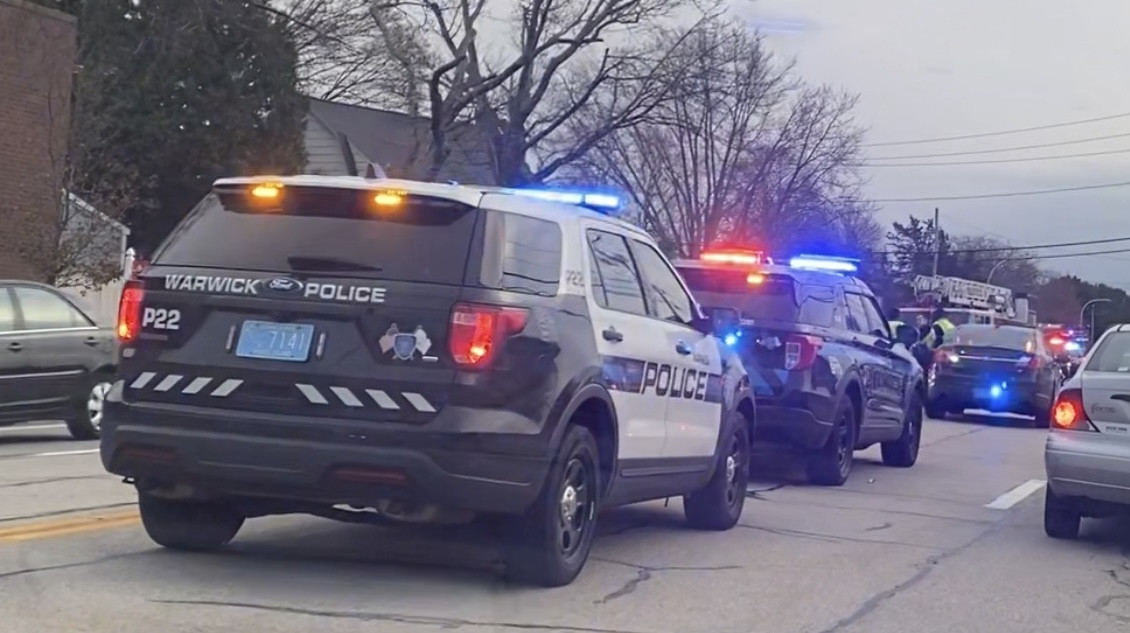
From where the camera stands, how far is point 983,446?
63.9ft

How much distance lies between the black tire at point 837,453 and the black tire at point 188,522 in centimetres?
621

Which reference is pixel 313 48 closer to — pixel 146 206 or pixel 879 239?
pixel 146 206

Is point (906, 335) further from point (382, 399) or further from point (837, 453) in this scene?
point (382, 399)

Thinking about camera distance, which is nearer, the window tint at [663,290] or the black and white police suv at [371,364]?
the black and white police suv at [371,364]

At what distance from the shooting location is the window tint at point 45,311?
46.1ft

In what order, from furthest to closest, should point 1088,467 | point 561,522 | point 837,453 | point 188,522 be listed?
point 837,453 < point 1088,467 < point 188,522 < point 561,522

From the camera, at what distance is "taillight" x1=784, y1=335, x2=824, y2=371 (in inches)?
491

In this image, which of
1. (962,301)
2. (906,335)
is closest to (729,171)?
(962,301)

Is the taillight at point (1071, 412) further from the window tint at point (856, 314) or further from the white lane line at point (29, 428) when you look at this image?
the white lane line at point (29, 428)

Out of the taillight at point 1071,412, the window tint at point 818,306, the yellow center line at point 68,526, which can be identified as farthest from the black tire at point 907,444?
the yellow center line at point 68,526

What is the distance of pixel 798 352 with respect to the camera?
Answer: 12.5m

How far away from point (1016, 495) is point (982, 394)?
10598 mm

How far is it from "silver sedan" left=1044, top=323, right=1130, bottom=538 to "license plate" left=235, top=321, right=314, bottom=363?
209 inches

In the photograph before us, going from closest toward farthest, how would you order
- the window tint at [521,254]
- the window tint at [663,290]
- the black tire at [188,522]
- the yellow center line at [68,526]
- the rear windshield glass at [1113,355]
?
the window tint at [521,254] < the black tire at [188,522] < the yellow center line at [68,526] < the window tint at [663,290] < the rear windshield glass at [1113,355]
